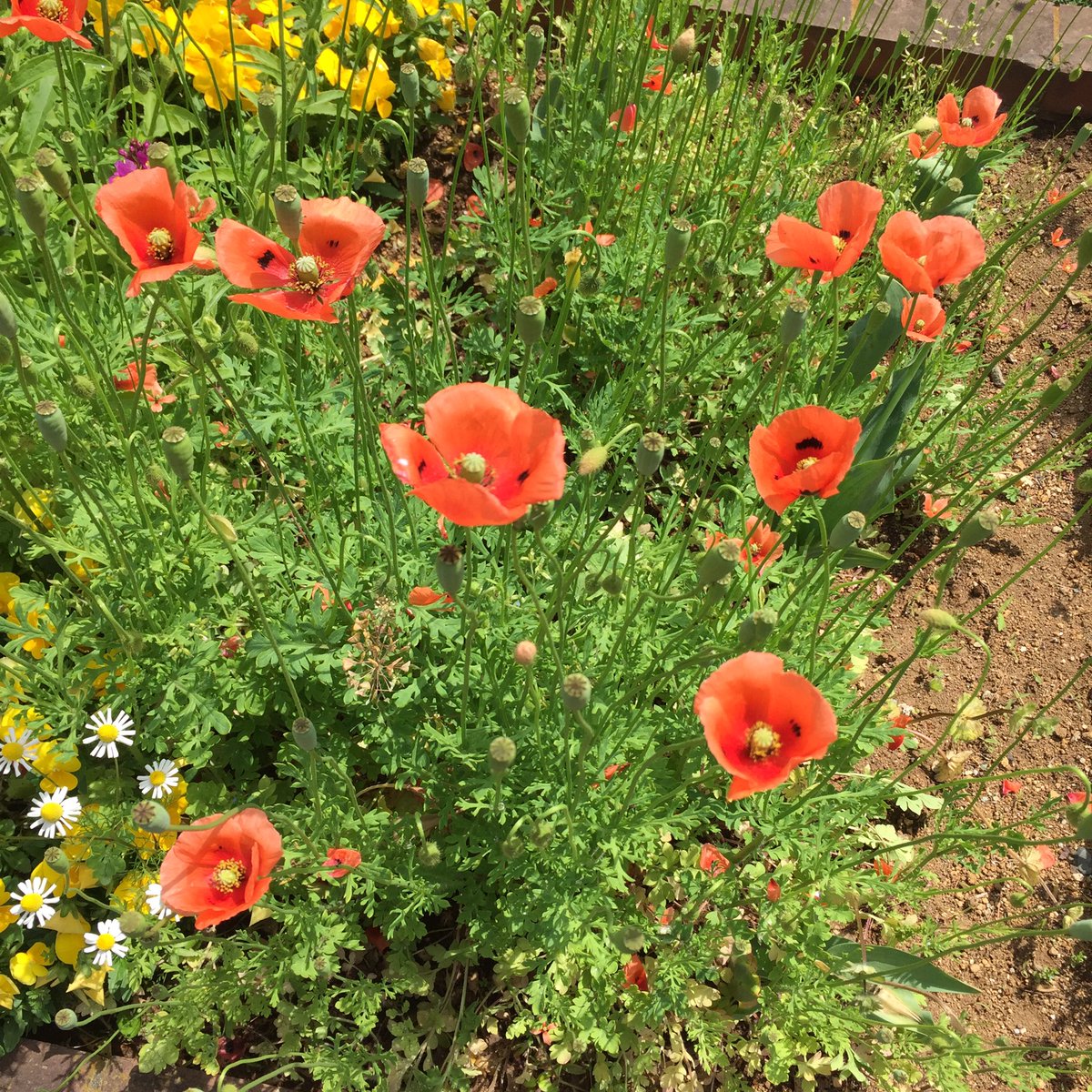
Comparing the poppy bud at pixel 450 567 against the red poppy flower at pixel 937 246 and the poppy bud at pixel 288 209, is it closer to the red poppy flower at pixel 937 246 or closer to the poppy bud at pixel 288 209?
the poppy bud at pixel 288 209

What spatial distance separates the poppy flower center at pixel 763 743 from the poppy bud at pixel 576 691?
30 centimetres

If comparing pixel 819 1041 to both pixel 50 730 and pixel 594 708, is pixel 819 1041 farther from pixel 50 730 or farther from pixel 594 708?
pixel 50 730

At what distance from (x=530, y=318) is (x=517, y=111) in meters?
0.47

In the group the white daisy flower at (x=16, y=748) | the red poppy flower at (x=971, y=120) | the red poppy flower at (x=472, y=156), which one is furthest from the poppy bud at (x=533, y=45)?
the white daisy flower at (x=16, y=748)

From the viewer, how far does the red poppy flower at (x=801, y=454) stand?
5.49 ft

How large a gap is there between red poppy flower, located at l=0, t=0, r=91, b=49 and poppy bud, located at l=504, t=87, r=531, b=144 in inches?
33.5

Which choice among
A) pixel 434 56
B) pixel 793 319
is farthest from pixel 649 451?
pixel 434 56

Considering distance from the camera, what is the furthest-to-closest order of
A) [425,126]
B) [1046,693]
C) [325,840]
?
1. [425,126]
2. [1046,693]
3. [325,840]

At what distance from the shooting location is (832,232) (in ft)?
6.92

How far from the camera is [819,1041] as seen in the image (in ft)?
7.63

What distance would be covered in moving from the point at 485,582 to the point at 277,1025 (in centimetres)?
117

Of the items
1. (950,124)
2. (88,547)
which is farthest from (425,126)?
(88,547)

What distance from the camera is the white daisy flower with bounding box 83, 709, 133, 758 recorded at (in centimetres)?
209

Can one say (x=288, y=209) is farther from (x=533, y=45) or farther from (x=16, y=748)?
(x=16, y=748)
